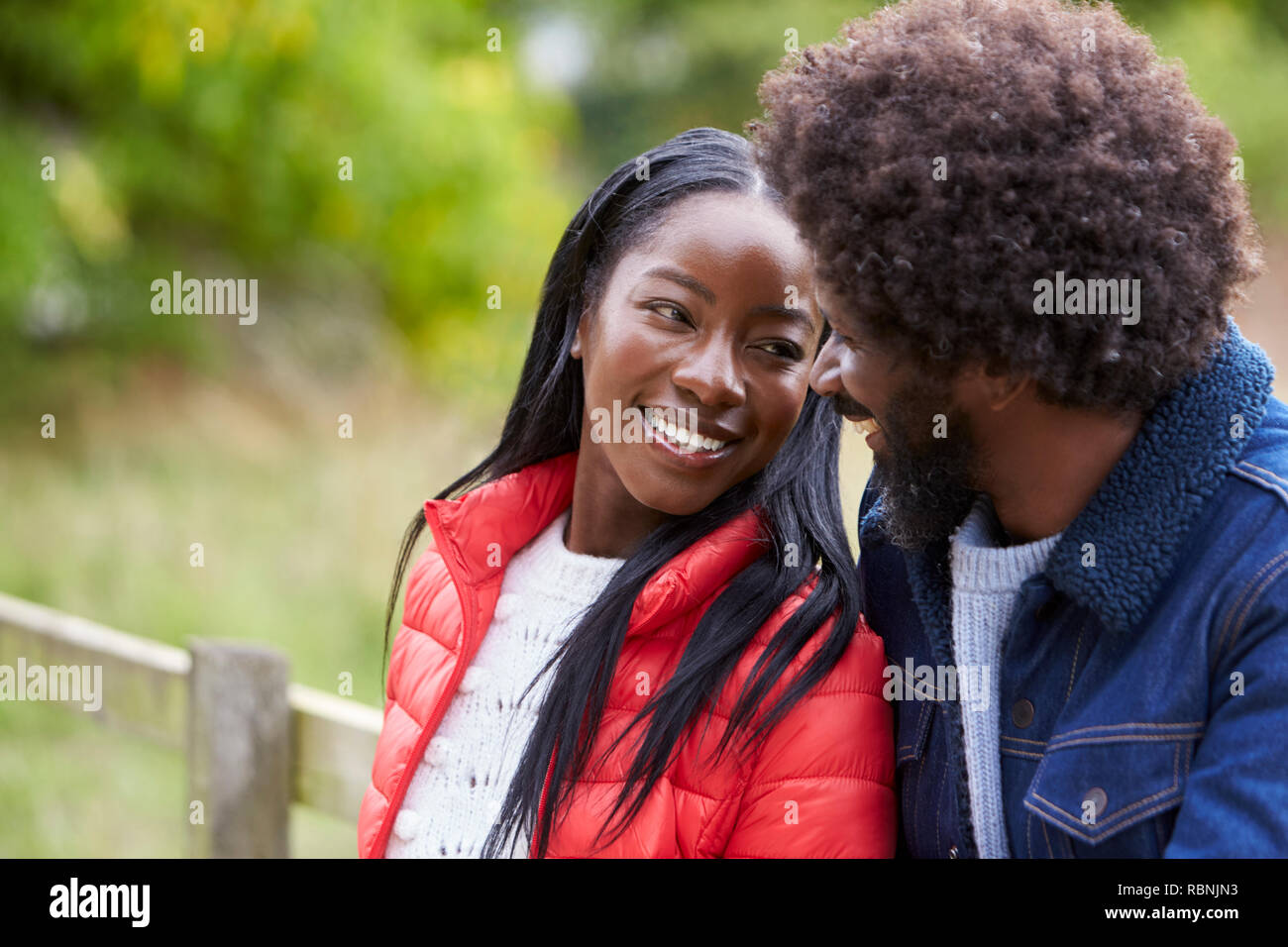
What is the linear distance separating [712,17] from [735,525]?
1114 centimetres

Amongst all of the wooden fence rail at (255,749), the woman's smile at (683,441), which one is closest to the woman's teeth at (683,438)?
the woman's smile at (683,441)

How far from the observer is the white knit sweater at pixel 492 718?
189cm

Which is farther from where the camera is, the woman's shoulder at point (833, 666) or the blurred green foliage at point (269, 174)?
the blurred green foliage at point (269, 174)

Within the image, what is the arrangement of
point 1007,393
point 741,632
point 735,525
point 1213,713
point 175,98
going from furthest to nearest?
point 175,98
point 735,525
point 741,632
point 1007,393
point 1213,713

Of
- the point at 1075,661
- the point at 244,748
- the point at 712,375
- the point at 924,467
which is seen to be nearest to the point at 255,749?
the point at 244,748

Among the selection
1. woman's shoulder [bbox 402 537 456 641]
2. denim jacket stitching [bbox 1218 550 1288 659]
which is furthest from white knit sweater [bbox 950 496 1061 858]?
woman's shoulder [bbox 402 537 456 641]

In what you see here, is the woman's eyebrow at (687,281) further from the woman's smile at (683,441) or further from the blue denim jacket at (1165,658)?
the blue denim jacket at (1165,658)

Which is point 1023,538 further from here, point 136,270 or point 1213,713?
point 136,270

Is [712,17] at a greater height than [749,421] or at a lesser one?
greater

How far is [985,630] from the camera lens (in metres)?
1.63

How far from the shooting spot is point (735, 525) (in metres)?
1.91

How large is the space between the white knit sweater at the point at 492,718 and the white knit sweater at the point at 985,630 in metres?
0.62

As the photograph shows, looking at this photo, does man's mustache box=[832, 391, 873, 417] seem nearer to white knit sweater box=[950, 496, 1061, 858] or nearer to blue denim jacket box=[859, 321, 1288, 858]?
white knit sweater box=[950, 496, 1061, 858]
